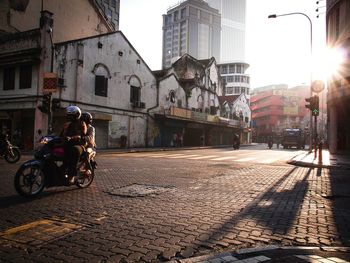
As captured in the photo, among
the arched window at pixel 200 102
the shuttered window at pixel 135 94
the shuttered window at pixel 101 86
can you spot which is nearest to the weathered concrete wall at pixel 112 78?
the shuttered window at pixel 101 86

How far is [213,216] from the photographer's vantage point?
4754 millimetres

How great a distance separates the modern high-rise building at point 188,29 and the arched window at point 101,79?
120616 millimetres

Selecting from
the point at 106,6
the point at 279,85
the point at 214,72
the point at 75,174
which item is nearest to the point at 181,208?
the point at 75,174

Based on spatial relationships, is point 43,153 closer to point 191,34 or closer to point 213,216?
point 213,216

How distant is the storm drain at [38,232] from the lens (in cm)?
353

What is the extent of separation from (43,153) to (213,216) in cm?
340

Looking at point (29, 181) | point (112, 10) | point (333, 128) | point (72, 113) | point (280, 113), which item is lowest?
point (29, 181)

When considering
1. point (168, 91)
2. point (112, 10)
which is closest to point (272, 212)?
point (168, 91)

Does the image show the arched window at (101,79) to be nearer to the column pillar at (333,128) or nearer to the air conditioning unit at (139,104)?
the air conditioning unit at (139,104)

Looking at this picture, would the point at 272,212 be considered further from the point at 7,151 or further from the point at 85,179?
the point at 7,151

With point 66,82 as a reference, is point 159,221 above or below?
below

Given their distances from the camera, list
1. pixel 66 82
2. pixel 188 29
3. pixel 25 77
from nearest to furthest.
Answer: pixel 25 77
pixel 66 82
pixel 188 29

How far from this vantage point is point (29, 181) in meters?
5.83

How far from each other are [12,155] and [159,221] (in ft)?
32.3
